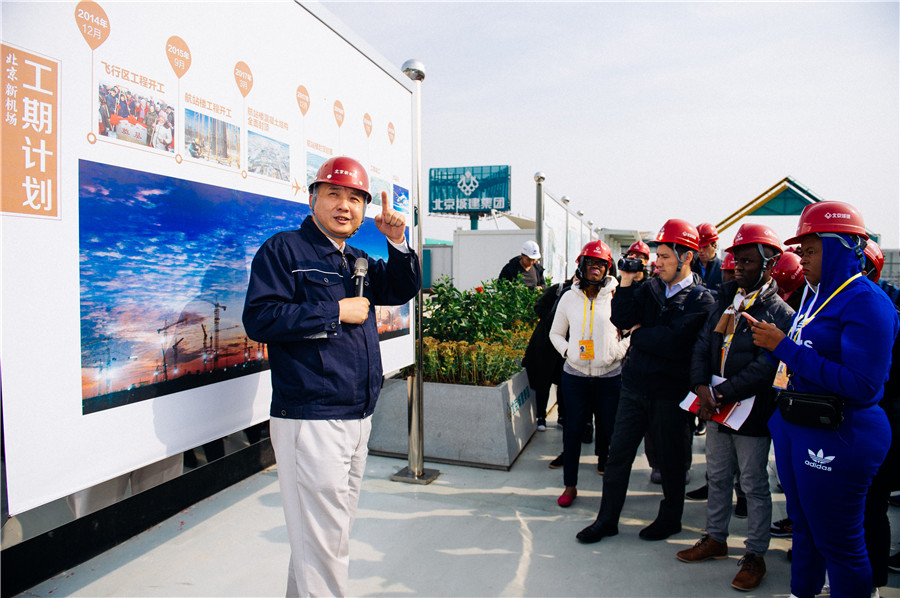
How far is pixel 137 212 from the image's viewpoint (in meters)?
2.21

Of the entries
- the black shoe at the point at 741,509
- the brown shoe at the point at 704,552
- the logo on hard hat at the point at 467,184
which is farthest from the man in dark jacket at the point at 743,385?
the logo on hard hat at the point at 467,184

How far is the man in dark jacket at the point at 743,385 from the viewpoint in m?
3.11

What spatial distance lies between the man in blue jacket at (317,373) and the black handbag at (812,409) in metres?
1.85

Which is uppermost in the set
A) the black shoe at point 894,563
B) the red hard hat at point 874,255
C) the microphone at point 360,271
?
the red hard hat at point 874,255

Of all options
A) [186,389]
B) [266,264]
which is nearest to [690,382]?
[266,264]

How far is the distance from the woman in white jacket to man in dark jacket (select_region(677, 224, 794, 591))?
0.96 m

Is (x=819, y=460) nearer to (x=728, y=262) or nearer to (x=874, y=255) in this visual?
(x=874, y=255)

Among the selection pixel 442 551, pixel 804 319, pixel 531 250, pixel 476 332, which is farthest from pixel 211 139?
pixel 531 250

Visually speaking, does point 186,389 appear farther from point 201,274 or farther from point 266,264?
point 266,264

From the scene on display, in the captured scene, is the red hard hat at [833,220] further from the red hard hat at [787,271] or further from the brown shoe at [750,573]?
the brown shoe at [750,573]

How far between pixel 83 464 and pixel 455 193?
5569cm

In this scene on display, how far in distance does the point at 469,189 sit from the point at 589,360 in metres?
52.8

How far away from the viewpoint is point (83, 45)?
1959 mm

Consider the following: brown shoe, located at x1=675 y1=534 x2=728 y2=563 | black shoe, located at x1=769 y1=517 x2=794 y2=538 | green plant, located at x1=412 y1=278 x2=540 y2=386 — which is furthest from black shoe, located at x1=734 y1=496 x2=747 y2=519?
green plant, located at x1=412 y1=278 x2=540 y2=386
